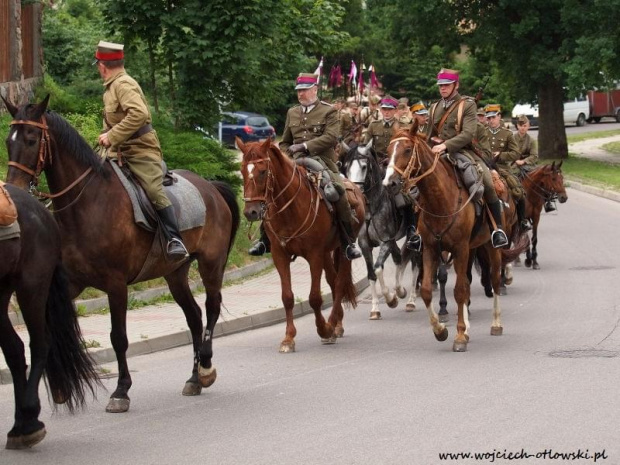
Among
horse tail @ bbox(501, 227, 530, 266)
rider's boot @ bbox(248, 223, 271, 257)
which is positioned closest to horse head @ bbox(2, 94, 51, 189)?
rider's boot @ bbox(248, 223, 271, 257)

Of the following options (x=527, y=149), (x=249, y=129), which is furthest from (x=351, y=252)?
(x=249, y=129)

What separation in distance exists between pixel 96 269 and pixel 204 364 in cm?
140

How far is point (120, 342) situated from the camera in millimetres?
10141

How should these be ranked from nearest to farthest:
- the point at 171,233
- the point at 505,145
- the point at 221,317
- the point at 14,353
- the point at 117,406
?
the point at 14,353, the point at 117,406, the point at 171,233, the point at 221,317, the point at 505,145

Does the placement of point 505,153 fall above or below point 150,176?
below

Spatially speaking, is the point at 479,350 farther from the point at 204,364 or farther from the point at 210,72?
the point at 210,72

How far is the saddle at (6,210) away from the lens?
8359mm

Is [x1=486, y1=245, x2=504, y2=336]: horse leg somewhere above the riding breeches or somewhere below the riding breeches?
below

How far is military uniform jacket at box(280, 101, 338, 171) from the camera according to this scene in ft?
45.3

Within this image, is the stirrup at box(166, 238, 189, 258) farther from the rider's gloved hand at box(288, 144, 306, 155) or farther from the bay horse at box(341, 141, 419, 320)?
the bay horse at box(341, 141, 419, 320)

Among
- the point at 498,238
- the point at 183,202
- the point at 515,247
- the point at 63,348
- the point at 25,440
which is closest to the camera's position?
the point at 25,440

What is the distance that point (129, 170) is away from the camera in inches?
421

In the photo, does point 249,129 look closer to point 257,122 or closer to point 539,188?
point 257,122

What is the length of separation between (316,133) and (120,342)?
4564 millimetres
